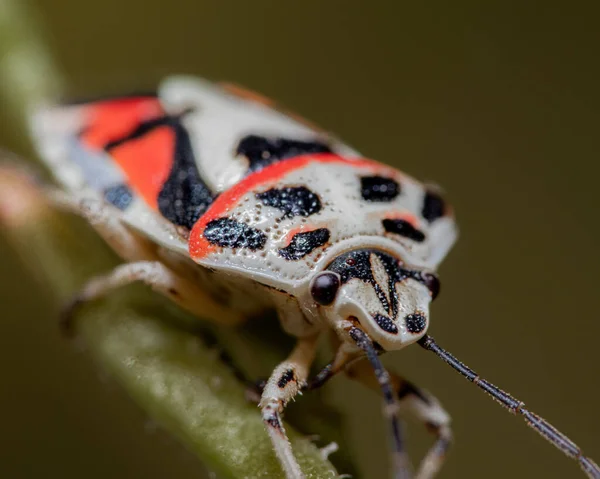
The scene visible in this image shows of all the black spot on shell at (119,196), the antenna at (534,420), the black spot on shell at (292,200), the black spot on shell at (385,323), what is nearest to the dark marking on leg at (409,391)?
the antenna at (534,420)

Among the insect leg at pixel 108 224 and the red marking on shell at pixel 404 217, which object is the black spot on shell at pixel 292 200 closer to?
the red marking on shell at pixel 404 217

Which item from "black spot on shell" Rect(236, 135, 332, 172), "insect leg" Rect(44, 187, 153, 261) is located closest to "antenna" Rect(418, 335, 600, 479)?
"black spot on shell" Rect(236, 135, 332, 172)

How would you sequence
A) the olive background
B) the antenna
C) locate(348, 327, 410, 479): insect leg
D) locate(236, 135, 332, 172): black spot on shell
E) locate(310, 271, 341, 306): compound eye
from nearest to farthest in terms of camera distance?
locate(348, 327, 410, 479): insect leg < the antenna < locate(310, 271, 341, 306): compound eye < locate(236, 135, 332, 172): black spot on shell < the olive background

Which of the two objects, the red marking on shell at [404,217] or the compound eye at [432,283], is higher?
the red marking on shell at [404,217]

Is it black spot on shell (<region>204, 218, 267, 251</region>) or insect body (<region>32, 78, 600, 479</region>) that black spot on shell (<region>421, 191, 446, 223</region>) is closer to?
insect body (<region>32, 78, 600, 479</region>)

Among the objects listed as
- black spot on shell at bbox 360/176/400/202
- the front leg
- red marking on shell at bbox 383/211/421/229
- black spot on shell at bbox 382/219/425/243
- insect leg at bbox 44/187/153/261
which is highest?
black spot on shell at bbox 360/176/400/202

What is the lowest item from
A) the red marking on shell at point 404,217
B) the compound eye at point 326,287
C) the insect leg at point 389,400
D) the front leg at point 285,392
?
the front leg at point 285,392

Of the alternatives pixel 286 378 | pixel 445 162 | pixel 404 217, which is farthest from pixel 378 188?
pixel 445 162

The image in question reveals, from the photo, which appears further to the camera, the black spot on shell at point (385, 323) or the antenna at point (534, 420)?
the black spot on shell at point (385, 323)
